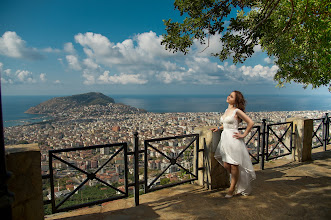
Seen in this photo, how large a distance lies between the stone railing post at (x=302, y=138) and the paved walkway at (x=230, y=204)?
4.41 ft

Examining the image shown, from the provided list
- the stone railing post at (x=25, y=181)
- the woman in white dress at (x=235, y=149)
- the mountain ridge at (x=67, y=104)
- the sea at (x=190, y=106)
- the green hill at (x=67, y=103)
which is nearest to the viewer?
the stone railing post at (x=25, y=181)

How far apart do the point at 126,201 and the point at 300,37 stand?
305 inches

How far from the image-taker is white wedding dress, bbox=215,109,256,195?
365 cm

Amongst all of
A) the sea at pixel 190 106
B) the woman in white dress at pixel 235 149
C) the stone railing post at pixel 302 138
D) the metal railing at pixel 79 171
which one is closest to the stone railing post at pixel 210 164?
the woman in white dress at pixel 235 149

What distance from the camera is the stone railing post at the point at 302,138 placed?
591cm

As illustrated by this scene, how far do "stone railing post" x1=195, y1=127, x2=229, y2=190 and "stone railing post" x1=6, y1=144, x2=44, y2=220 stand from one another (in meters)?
2.89

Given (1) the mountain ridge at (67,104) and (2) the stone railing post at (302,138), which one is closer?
(2) the stone railing post at (302,138)

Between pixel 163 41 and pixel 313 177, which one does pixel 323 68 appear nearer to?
pixel 313 177

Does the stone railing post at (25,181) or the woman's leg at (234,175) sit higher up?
the stone railing post at (25,181)

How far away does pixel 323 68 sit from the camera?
6664 mm

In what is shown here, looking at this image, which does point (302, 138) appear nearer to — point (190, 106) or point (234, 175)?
point (234, 175)

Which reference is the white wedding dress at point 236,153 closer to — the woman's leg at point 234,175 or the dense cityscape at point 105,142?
the woman's leg at point 234,175

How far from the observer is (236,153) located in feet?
12.0

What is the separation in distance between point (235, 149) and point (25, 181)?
315 cm
